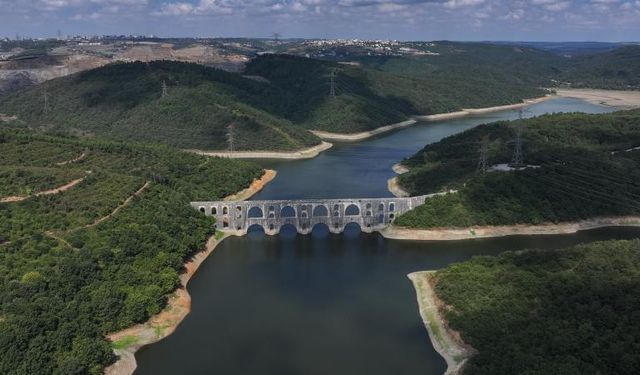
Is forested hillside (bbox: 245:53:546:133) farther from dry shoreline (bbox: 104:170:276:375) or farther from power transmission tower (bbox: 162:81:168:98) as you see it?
dry shoreline (bbox: 104:170:276:375)

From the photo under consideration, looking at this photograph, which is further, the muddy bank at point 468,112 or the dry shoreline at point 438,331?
the muddy bank at point 468,112

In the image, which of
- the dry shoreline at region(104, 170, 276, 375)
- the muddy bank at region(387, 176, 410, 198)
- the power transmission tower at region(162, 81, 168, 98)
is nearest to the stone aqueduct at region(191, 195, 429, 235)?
the dry shoreline at region(104, 170, 276, 375)

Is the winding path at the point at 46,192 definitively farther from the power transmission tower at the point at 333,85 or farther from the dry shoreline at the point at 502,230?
the power transmission tower at the point at 333,85

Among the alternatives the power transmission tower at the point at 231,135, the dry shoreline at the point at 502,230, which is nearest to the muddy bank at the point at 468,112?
the power transmission tower at the point at 231,135

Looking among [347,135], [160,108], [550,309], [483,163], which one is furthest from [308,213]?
[160,108]

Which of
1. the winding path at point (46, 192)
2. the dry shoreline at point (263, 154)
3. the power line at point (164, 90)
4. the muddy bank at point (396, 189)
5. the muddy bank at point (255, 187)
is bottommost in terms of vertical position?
the dry shoreline at point (263, 154)

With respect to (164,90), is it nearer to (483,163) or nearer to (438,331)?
(483,163)
